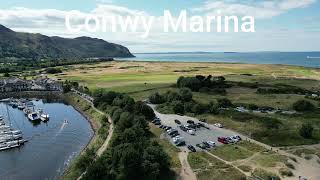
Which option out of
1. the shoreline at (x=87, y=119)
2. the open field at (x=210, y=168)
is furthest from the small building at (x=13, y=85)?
the open field at (x=210, y=168)

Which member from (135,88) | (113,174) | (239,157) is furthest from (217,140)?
(135,88)

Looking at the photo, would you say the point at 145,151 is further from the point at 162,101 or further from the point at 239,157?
the point at 162,101

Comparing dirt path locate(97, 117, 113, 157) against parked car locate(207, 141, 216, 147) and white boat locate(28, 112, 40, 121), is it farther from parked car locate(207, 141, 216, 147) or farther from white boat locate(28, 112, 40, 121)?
white boat locate(28, 112, 40, 121)

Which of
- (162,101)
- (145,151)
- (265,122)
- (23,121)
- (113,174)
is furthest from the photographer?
(162,101)

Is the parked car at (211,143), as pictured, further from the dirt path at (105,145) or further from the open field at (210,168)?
the dirt path at (105,145)

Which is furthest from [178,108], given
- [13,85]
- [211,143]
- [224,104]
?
[13,85]

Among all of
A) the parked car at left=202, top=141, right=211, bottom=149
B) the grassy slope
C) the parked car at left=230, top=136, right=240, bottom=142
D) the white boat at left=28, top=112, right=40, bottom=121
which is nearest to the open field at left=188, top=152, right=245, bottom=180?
the parked car at left=202, top=141, right=211, bottom=149
